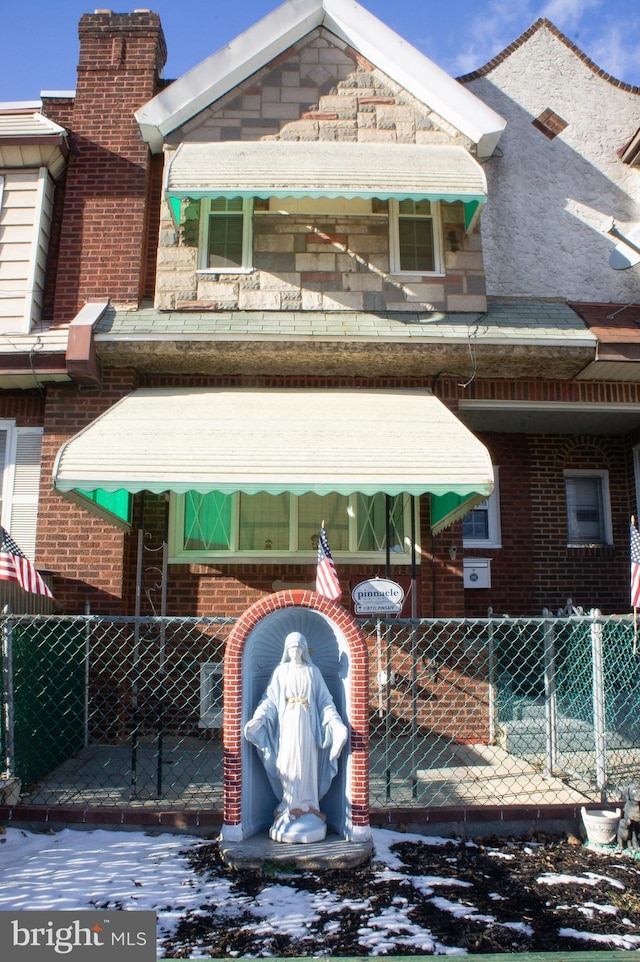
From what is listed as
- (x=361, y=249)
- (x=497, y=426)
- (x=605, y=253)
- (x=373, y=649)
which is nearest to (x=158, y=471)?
(x=373, y=649)

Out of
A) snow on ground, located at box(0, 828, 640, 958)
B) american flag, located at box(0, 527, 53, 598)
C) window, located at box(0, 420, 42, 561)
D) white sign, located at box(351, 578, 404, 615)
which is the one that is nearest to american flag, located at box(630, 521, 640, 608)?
white sign, located at box(351, 578, 404, 615)

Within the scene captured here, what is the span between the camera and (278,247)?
8.95 metres

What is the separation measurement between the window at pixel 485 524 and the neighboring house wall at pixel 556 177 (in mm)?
2823

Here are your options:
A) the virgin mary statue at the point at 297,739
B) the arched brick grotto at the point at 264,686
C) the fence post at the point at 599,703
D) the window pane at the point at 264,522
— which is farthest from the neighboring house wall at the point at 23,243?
the fence post at the point at 599,703

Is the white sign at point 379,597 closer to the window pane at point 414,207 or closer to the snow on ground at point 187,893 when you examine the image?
the snow on ground at point 187,893

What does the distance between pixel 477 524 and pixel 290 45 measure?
6.93 m

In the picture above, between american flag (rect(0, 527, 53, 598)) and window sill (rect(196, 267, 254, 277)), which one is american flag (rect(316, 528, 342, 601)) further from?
window sill (rect(196, 267, 254, 277))

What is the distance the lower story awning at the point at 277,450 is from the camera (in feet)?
21.5

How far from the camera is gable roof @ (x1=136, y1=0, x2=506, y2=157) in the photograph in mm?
8961

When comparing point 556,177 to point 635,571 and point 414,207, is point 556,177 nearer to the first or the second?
point 414,207

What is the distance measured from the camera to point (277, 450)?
693 centimetres

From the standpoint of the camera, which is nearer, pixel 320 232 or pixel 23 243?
pixel 320 232

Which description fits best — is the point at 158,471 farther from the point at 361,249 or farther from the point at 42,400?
the point at 361,249

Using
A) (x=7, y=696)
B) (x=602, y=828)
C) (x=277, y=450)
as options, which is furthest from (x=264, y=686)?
(x=602, y=828)
